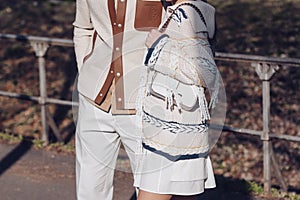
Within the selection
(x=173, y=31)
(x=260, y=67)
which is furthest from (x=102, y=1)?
(x=260, y=67)

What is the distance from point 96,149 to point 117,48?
1.73 ft

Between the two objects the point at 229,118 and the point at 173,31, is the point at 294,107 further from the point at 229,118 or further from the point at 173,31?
the point at 173,31

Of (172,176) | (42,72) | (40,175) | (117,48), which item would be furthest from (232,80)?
(172,176)

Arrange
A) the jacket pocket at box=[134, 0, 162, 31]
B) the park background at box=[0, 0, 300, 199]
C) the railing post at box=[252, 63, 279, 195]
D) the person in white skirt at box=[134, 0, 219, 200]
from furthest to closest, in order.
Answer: the park background at box=[0, 0, 300, 199] → the railing post at box=[252, 63, 279, 195] → the jacket pocket at box=[134, 0, 162, 31] → the person in white skirt at box=[134, 0, 219, 200]

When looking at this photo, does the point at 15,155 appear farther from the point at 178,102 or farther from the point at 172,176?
the point at 178,102

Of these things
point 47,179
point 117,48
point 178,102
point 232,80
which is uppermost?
point 117,48

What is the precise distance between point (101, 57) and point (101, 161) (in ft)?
1.70

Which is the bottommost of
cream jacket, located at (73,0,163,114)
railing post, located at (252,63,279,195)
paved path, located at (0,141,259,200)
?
paved path, located at (0,141,259,200)

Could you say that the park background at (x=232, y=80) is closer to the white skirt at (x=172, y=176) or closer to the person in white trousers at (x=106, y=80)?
the person in white trousers at (x=106, y=80)

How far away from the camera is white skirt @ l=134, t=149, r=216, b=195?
3.79 meters

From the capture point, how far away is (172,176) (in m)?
3.79

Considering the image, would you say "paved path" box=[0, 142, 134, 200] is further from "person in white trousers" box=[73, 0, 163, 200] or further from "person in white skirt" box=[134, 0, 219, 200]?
"person in white skirt" box=[134, 0, 219, 200]

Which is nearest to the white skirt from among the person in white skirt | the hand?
the person in white skirt

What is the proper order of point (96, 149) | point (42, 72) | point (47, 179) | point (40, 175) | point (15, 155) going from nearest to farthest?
point (96, 149) → point (47, 179) → point (40, 175) → point (15, 155) → point (42, 72)
